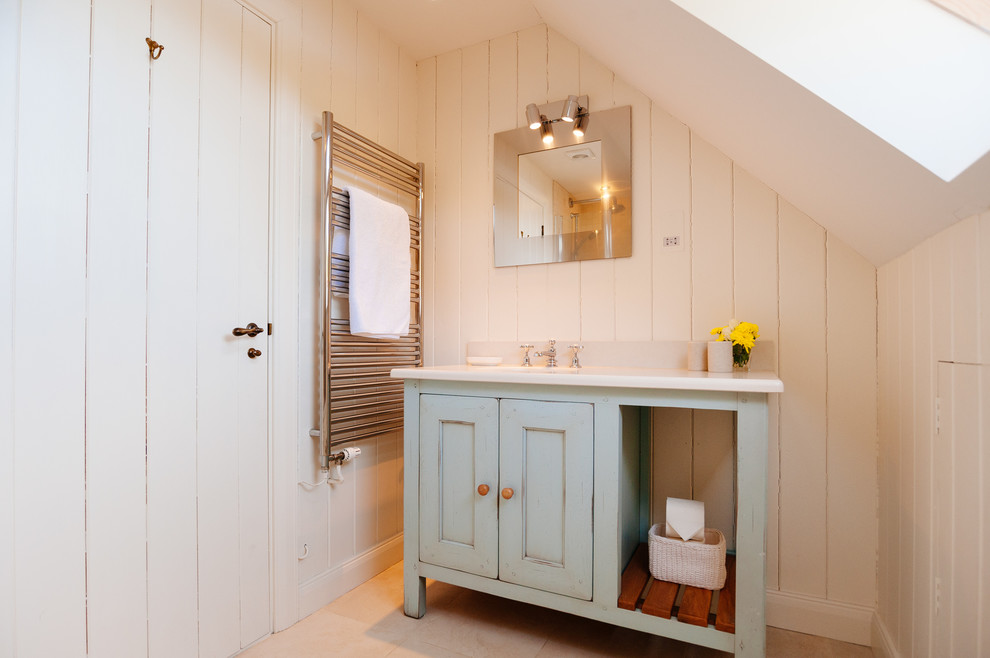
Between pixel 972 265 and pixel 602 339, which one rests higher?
pixel 972 265

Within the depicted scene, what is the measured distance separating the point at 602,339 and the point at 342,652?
1397 mm

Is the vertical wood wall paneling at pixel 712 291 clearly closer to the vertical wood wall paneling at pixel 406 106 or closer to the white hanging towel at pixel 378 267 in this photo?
the white hanging towel at pixel 378 267

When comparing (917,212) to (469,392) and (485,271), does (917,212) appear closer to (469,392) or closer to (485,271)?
(469,392)

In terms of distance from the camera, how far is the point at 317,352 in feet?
5.96

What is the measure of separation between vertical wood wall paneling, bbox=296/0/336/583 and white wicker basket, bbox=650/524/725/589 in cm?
118

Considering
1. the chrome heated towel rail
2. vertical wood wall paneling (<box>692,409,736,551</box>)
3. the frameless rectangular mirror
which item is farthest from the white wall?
vertical wood wall paneling (<box>692,409,736,551</box>)

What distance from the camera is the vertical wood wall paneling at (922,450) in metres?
1.12

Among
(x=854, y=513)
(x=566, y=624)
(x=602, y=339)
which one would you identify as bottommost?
(x=566, y=624)

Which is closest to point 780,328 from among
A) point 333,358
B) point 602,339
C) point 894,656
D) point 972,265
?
point 602,339

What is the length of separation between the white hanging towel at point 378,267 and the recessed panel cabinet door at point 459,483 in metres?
0.40

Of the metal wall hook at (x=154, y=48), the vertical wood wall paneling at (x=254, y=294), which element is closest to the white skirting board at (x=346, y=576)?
the vertical wood wall paneling at (x=254, y=294)

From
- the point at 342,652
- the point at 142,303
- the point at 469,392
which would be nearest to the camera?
the point at 142,303

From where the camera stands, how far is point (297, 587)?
1.70m

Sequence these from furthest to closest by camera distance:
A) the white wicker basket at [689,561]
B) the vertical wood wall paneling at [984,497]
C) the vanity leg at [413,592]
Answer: the vanity leg at [413,592], the white wicker basket at [689,561], the vertical wood wall paneling at [984,497]
